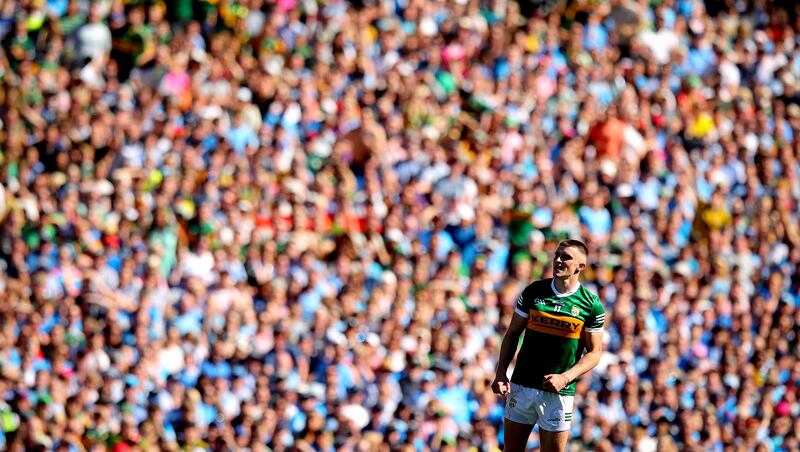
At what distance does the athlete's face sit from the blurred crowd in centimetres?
548

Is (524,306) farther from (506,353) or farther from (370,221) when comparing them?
(370,221)

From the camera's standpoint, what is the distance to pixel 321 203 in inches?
607

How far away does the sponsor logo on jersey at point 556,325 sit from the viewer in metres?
8.73

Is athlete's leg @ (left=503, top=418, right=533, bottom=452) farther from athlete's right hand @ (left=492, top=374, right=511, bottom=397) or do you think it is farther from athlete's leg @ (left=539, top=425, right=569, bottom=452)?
athlete's right hand @ (left=492, top=374, right=511, bottom=397)

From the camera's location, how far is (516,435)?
8922 mm

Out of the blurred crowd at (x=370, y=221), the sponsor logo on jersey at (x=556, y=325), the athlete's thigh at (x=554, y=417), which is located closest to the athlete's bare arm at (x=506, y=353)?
the sponsor logo on jersey at (x=556, y=325)

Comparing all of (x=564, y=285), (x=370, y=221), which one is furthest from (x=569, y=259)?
(x=370, y=221)

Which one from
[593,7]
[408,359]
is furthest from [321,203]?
[593,7]

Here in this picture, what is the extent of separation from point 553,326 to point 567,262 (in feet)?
1.45

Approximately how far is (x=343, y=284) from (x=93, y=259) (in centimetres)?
268

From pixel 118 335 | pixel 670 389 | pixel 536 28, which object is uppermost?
pixel 536 28

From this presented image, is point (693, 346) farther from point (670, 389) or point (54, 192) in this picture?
point (54, 192)

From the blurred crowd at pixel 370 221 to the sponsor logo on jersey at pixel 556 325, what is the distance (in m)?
5.22

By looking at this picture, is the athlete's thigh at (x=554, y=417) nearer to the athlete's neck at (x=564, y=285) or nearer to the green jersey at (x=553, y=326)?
the green jersey at (x=553, y=326)
